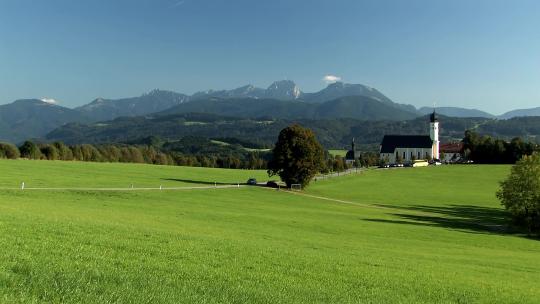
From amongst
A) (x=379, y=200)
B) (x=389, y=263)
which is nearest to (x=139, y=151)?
(x=379, y=200)

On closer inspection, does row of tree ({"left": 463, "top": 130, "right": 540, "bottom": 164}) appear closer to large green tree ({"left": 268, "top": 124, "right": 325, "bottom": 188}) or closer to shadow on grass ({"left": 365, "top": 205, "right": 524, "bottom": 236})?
shadow on grass ({"left": 365, "top": 205, "right": 524, "bottom": 236})

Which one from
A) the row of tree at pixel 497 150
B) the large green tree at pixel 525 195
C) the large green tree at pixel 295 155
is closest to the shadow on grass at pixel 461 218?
the large green tree at pixel 525 195

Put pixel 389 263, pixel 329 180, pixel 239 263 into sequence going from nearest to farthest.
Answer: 1. pixel 239 263
2. pixel 389 263
3. pixel 329 180

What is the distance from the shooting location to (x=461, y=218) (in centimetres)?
6319

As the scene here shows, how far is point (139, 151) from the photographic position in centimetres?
16525

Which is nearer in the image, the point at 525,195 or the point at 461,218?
the point at 525,195

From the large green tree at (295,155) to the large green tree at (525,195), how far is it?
114 ft

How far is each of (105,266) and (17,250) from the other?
2.39 meters

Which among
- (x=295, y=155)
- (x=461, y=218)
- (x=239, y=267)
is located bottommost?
(x=461, y=218)

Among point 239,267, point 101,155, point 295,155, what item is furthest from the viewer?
point 101,155

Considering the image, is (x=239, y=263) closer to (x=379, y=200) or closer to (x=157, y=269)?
(x=157, y=269)

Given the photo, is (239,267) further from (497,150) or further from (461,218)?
(497,150)

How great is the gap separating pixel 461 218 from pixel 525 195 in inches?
329

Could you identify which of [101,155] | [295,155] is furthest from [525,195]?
[101,155]
